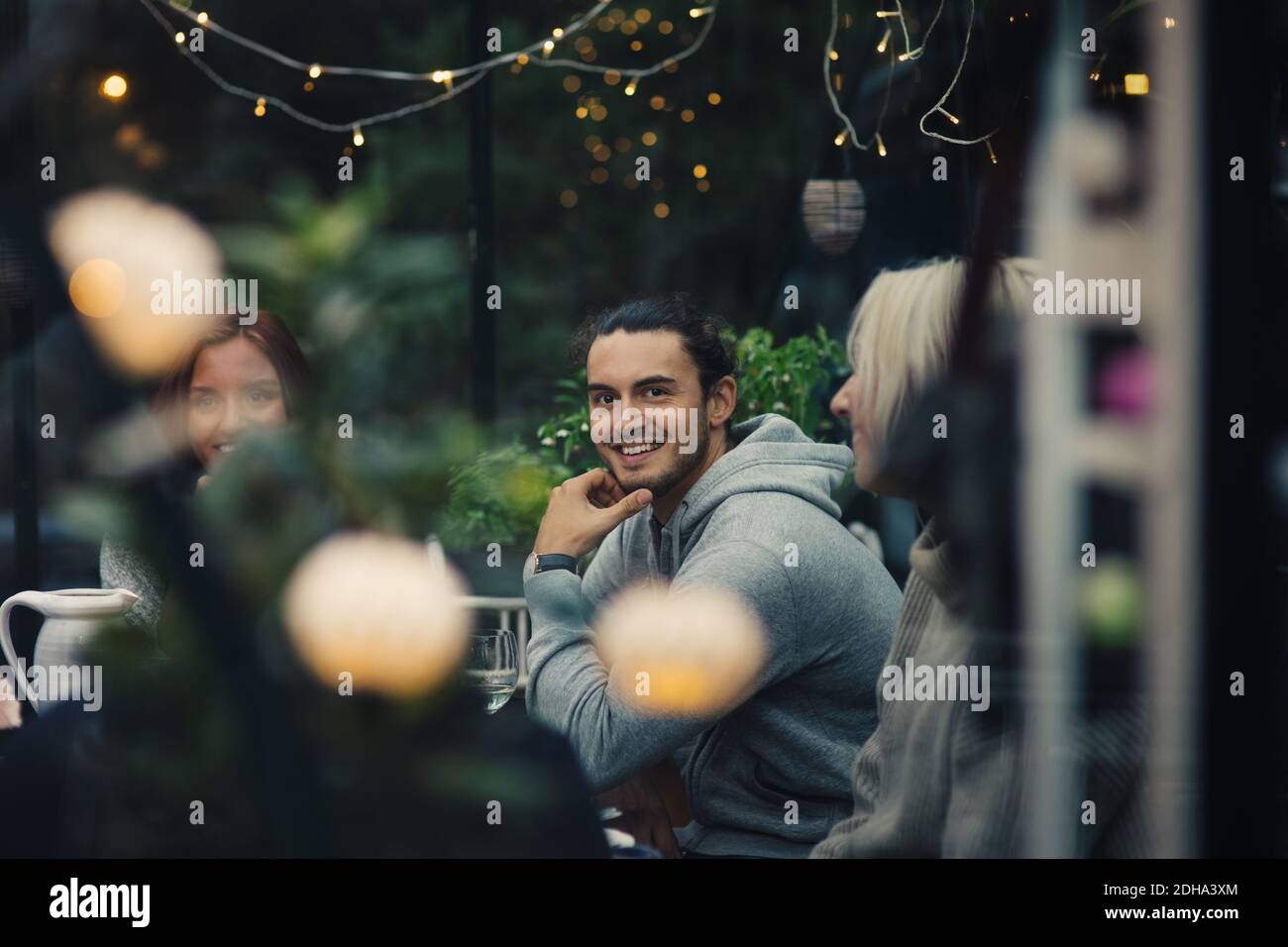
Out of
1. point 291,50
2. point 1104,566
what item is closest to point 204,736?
point 1104,566

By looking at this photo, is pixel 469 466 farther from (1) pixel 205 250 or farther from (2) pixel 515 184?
(2) pixel 515 184

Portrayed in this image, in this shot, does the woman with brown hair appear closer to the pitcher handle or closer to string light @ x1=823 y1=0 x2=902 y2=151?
the pitcher handle

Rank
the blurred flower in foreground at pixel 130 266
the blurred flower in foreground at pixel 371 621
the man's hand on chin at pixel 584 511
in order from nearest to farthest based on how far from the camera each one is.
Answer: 1. the blurred flower in foreground at pixel 371 621
2. the blurred flower in foreground at pixel 130 266
3. the man's hand on chin at pixel 584 511

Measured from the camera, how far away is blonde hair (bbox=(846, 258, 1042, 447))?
2154mm

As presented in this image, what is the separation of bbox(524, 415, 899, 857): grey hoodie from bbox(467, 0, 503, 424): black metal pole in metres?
1.16

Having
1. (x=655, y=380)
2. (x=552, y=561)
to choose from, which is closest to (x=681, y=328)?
(x=655, y=380)

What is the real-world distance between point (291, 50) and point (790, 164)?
2.56 meters

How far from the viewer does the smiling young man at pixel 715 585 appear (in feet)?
7.36

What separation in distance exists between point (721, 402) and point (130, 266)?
3.66 feet

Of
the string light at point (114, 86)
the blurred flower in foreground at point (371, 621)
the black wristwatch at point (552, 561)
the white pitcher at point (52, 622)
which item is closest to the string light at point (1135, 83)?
the black wristwatch at point (552, 561)

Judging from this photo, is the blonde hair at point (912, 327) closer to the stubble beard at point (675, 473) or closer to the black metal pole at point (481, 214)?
the stubble beard at point (675, 473)

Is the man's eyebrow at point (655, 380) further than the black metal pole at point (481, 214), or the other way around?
the black metal pole at point (481, 214)

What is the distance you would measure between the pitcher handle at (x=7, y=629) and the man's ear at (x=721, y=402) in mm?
1329

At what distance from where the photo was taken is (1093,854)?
2152mm
